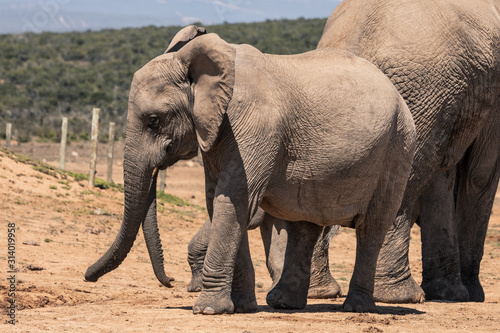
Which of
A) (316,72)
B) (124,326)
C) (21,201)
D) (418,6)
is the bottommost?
(124,326)

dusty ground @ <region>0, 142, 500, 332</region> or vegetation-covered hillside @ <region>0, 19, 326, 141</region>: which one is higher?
vegetation-covered hillside @ <region>0, 19, 326, 141</region>

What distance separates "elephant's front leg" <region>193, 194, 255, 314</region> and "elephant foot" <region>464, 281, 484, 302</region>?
4.05m

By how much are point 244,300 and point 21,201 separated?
7.56 m

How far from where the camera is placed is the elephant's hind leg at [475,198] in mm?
9430

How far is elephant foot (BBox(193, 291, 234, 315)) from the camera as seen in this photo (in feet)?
21.2

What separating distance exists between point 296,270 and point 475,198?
325 cm

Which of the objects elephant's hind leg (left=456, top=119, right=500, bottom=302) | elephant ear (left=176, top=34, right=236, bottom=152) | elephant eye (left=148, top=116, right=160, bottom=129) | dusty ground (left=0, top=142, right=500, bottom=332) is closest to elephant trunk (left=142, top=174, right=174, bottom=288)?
dusty ground (left=0, top=142, right=500, bottom=332)

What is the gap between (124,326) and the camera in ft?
19.6

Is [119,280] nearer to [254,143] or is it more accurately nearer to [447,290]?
[447,290]

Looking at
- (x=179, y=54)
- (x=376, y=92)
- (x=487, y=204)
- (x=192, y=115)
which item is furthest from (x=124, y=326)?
(x=487, y=204)

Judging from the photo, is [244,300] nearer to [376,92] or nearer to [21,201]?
[376,92]

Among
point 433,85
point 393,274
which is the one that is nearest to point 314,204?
point 393,274

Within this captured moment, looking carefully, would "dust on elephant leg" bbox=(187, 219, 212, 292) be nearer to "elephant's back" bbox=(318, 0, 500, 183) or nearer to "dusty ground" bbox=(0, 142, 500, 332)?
"dusty ground" bbox=(0, 142, 500, 332)

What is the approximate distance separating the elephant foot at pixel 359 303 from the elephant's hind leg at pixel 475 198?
8.88 ft
